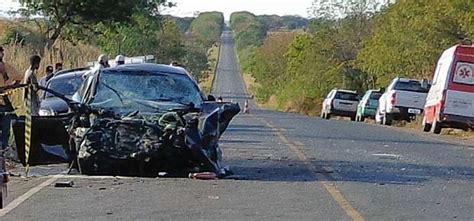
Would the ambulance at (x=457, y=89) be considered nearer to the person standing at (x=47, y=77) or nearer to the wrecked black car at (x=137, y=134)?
the person standing at (x=47, y=77)

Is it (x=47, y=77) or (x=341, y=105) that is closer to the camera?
(x=47, y=77)

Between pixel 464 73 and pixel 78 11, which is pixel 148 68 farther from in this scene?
pixel 78 11

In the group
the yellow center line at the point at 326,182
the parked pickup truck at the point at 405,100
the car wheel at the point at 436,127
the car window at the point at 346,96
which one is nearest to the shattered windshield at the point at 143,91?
the yellow center line at the point at 326,182

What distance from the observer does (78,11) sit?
1503 inches

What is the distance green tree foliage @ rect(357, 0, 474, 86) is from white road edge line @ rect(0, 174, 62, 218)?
2205cm

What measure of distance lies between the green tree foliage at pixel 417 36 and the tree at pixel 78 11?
1100 cm

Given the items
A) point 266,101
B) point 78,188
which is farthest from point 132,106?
point 266,101

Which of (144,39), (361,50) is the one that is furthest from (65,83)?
(361,50)

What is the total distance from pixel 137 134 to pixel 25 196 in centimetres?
255

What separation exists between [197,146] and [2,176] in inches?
226

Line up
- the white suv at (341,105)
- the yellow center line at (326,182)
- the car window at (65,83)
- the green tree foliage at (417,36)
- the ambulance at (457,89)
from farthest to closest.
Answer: the white suv at (341,105) < the green tree foliage at (417,36) < the ambulance at (457,89) < the car window at (65,83) < the yellow center line at (326,182)

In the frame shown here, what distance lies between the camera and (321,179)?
606 inches

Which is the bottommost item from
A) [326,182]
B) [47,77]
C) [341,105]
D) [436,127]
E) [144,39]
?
[341,105]

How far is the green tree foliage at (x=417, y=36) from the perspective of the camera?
39500 millimetres
